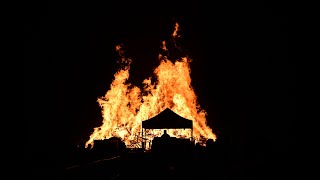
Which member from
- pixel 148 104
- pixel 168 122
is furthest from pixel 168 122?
pixel 148 104

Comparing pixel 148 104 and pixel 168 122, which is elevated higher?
pixel 148 104

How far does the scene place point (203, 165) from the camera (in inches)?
387

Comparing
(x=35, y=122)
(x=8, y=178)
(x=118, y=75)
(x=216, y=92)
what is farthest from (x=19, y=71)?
(x=8, y=178)

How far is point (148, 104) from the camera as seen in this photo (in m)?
21.2

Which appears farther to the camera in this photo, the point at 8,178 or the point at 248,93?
the point at 248,93

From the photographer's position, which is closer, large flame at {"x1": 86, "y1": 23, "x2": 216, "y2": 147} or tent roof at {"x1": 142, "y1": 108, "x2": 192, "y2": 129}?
tent roof at {"x1": 142, "y1": 108, "x2": 192, "y2": 129}

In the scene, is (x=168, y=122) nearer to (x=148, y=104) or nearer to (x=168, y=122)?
(x=168, y=122)

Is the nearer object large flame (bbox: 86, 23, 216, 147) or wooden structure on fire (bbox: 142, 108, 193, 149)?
A: wooden structure on fire (bbox: 142, 108, 193, 149)

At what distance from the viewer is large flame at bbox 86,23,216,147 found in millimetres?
19953

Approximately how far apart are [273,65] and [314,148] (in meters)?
19.8

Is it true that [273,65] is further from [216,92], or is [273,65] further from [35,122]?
[35,122]

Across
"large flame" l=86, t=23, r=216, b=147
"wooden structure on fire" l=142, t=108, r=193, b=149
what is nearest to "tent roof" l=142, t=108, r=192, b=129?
"wooden structure on fire" l=142, t=108, r=193, b=149

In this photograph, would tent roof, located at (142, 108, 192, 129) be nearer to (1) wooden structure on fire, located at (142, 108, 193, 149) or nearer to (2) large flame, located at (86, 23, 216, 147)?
(1) wooden structure on fire, located at (142, 108, 193, 149)

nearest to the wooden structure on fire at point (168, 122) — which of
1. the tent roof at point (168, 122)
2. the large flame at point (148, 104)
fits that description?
the tent roof at point (168, 122)
